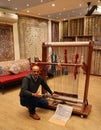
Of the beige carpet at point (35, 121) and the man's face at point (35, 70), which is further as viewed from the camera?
the man's face at point (35, 70)

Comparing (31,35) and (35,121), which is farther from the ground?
(31,35)

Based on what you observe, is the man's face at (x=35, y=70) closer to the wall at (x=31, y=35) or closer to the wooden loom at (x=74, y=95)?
the wooden loom at (x=74, y=95)

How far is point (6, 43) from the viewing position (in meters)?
4.89

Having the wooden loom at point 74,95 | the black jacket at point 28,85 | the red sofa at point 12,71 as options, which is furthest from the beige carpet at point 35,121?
the red sofa at point 12,71

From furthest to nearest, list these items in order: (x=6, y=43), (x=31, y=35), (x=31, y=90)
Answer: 1. (x=31, y=35)
2. (x=6, y=43)
3. (x=31, y=90)

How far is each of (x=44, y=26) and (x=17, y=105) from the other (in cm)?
428

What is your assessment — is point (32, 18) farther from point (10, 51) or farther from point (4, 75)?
point (4, 75)

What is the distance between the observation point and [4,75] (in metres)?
4.08

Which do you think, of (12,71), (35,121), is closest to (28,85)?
(35,121)

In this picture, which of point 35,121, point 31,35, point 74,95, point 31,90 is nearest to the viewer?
point 35,121

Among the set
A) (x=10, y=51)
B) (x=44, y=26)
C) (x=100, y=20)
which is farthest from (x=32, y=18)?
(x=100, y=20)

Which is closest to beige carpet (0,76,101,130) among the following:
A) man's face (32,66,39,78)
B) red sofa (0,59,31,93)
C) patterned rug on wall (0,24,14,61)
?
red sofa (0,59,31,93)

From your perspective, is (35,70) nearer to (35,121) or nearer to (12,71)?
(35,121)

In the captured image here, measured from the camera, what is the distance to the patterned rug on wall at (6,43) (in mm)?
4738
